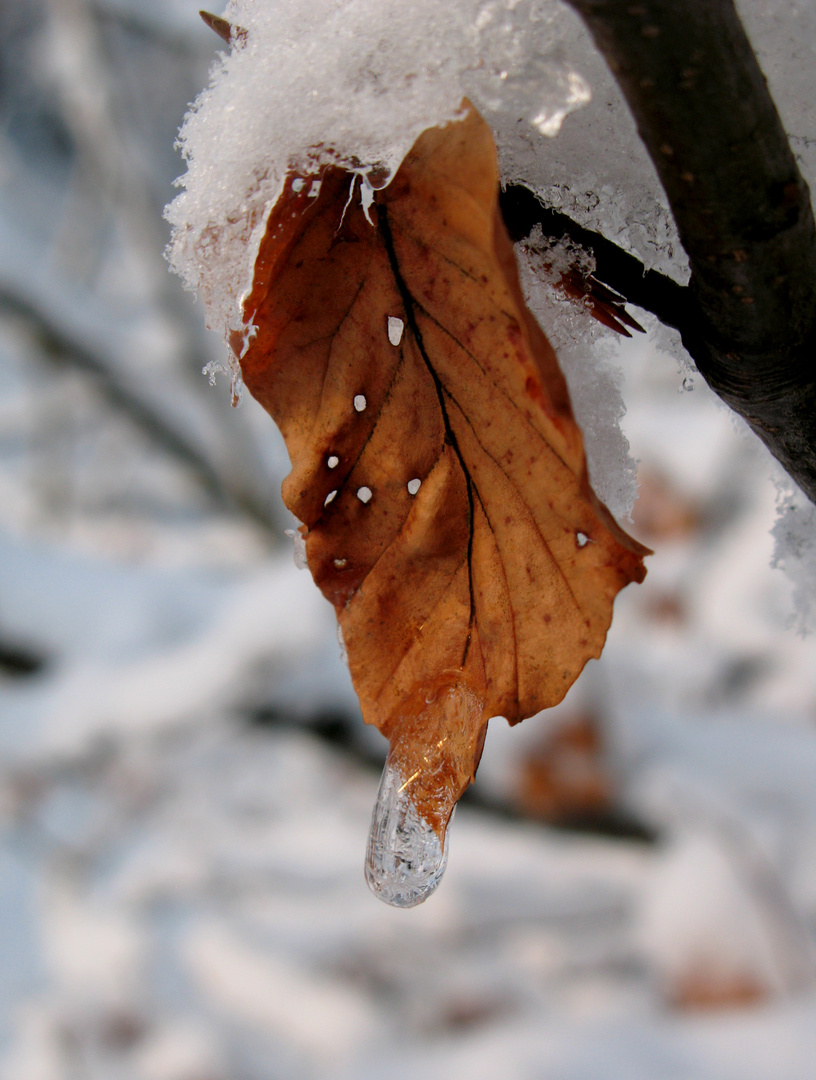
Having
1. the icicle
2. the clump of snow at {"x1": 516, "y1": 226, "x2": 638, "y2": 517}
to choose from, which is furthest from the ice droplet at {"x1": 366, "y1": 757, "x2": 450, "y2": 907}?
the clump of snow at {"x1": 516, "y1": 226, "x2": 638, "y2": 517}

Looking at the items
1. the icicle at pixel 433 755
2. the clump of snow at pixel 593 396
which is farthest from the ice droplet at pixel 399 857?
the clump of snow at pixel 593 396

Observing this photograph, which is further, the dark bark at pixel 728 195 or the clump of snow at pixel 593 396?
the clump of snow at pixel 593 396

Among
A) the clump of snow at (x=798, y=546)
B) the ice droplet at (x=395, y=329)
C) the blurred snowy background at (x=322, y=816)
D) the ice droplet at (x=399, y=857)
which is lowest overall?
the ice droplet at (x=399, y=857)

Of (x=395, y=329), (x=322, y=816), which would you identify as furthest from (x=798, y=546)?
(x=322, y=816)

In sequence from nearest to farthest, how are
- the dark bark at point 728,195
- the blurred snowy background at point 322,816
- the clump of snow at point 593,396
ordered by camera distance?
the dark bark at point 728,195 → the clump of snow at point 593,396 → the blurred snowy background at point 322,816

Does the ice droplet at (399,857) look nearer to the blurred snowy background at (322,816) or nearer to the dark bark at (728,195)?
the dark bark at (728,195)

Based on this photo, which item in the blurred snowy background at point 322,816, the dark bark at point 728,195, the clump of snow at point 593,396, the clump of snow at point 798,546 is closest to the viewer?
the dark bark at point 728,195

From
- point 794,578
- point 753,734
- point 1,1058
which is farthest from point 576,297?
point 1,1058
